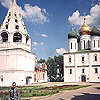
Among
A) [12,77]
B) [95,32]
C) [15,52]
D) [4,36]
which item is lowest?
[12,77]

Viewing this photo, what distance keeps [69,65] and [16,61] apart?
15.5 meters

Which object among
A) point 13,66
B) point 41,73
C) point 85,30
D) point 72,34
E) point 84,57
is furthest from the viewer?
point 41,73

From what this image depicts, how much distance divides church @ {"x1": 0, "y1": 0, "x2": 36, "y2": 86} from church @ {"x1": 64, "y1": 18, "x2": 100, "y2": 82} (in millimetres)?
10314

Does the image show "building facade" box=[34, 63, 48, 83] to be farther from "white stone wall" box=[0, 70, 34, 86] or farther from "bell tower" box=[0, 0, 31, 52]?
"white stone wall" box=[0, 70, 34, 86]

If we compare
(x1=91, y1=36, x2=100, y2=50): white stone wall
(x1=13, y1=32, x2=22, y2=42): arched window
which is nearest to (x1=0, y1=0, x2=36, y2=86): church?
(x1=13, y1=32, x2=22, y2=42): arched window

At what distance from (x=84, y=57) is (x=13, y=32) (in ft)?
59.1

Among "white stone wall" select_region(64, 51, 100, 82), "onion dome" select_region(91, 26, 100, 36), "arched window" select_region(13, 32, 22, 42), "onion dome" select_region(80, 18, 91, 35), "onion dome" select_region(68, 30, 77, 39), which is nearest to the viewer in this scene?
"arched window" select_region(13, 32, 22, 42)

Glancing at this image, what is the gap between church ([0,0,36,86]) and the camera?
44.4m

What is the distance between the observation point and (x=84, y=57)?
177 ft

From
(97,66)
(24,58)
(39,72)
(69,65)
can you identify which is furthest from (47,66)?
(24,58)

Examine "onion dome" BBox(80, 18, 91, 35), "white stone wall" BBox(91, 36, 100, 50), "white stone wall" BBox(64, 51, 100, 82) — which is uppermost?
"onion dome" BBox(80, 18, 91, 35)

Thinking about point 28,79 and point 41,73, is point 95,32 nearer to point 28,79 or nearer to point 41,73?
point 41,73

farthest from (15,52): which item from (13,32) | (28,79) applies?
(28,79)

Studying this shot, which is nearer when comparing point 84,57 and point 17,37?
point 17,37
